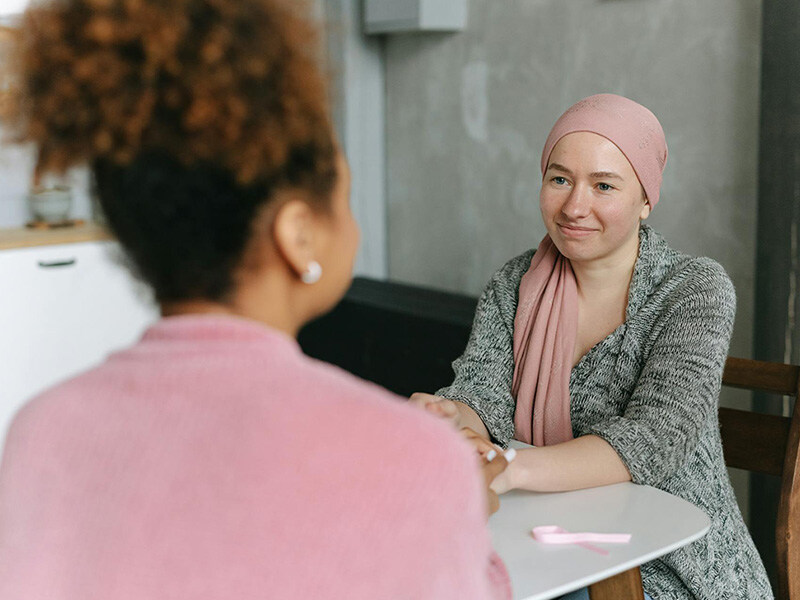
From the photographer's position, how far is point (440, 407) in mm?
1578

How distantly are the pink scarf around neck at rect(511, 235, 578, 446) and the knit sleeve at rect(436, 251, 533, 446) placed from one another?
22 millimetres

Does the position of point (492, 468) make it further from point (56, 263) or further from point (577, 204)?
point (56, 263)

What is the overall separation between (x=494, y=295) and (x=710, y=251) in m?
1.09

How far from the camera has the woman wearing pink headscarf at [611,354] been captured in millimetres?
1462

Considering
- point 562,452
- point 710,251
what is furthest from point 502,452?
point 710,251

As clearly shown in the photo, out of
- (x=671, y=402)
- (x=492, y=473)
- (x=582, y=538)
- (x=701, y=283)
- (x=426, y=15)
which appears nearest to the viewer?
(x=582, y=538)

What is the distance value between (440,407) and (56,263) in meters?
2.55

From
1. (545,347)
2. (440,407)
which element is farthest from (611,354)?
(440,407)

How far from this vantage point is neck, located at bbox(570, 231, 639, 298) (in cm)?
175

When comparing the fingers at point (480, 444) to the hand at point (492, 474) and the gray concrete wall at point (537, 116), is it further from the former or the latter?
the gray concrete wall at point (537, 116)

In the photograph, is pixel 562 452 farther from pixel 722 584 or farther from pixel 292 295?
pixel 292 295

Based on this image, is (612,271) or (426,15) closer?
(612,271)

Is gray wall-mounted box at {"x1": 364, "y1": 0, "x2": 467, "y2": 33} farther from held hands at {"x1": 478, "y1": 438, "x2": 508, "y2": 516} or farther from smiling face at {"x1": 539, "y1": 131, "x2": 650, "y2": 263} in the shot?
held hands at {"x1": 478, "y1": 438, "x2": 508, "y2": 516}

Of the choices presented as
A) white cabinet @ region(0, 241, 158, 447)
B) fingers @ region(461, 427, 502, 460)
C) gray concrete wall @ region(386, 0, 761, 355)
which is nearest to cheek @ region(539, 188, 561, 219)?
fingers @ region(461, 427, 502, 460)
